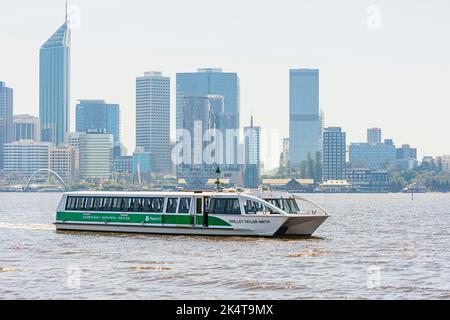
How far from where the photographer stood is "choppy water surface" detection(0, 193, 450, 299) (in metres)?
34.4

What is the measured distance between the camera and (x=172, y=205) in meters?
59.7

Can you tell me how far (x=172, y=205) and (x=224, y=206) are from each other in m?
3.89

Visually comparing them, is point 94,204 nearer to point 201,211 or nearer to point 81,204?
point 81,204

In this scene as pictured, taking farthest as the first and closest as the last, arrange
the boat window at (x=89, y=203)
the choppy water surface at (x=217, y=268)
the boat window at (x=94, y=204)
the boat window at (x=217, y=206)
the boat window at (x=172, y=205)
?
the boat window at (x=89, y=203), the boat window at (x=94, y=204), the boat window at (x=172, y=205), the boat window at (x=217, y=206), the choppy water surface at (x=217, y=268)

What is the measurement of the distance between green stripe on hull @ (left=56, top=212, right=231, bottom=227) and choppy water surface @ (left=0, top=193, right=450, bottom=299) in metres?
1.17

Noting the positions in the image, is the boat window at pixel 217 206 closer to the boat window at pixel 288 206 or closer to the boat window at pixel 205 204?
the boat window at pixel 205 204

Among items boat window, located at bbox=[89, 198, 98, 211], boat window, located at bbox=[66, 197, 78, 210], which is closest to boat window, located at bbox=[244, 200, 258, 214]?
boat window, located at bbox=[89, 198, 98, 211]

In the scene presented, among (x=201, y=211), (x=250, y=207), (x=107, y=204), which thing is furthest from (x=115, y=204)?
(x=250, y=207)

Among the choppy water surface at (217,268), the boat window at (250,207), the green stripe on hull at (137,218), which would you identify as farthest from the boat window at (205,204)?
the boat window at (250,207)

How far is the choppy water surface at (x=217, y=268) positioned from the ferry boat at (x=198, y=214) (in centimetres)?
102

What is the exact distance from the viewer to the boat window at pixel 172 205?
59503 millimetres
